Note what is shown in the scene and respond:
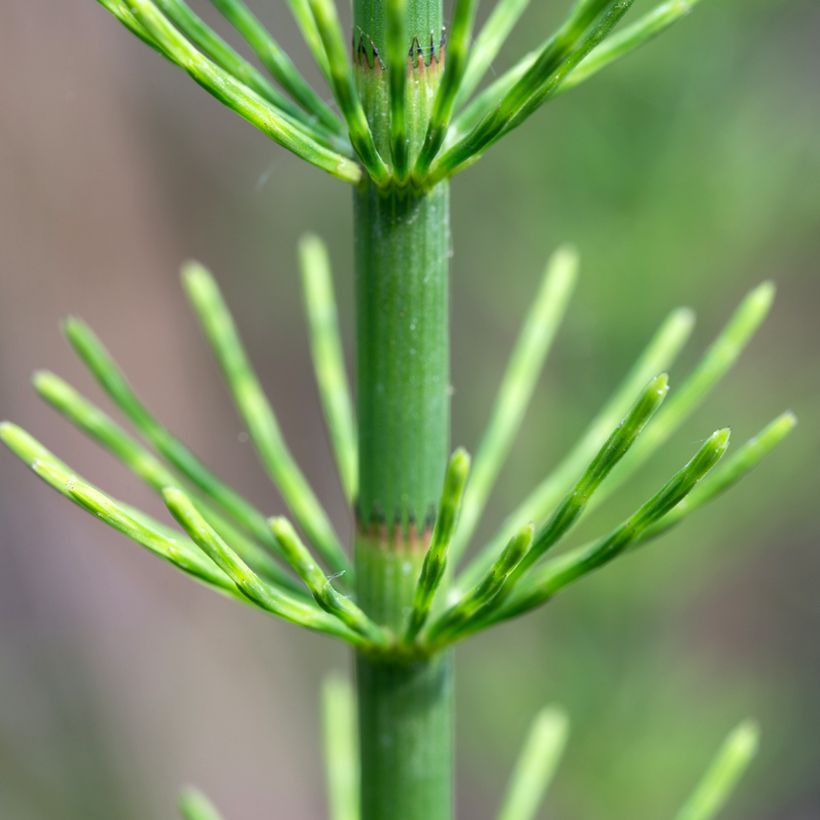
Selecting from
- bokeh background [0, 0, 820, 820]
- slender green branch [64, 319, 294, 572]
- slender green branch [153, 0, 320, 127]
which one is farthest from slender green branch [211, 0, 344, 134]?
bokeh background [0, 0, 820, 820]

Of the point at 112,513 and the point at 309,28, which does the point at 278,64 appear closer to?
the point at 309,28

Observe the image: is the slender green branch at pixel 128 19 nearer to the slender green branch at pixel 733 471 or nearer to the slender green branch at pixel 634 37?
the slender green branch at pixel 634 37

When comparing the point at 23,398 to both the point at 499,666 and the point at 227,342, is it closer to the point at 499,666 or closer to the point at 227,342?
the point at 499,666

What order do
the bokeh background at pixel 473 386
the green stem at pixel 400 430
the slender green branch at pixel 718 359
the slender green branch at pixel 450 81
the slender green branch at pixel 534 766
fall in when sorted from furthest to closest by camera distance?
the bokeh background at pixel 473 386, the slender green branch at pixel 534 766, the slender green branch at pixel 718 359, the green stem at pixel 400 430, the slender green branch at pixel 450 81

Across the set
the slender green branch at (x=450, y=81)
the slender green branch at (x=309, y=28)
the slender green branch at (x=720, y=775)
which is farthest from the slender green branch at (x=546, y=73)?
the slender green branch at (x=720, y=775)

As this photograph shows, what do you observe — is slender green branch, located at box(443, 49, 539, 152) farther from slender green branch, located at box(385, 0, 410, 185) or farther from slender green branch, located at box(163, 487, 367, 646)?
slender green branch, located at box(163, 487, 367, 646)

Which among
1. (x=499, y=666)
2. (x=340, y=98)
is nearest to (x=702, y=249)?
(x=499, y=666)
